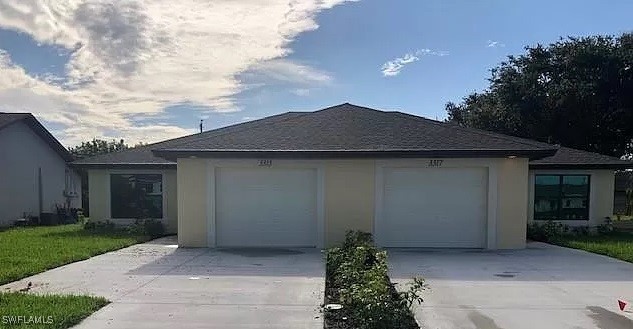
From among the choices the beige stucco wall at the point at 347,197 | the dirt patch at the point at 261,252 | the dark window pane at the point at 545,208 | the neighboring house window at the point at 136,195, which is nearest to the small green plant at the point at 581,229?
the dark window pane at the point at 545,208

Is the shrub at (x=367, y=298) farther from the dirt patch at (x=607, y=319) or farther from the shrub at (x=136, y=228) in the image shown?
the shrub at (x=136, y=228)

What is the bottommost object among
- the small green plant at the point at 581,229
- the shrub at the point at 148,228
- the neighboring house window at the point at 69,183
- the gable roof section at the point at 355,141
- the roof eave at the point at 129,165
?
the small green plant at the point at 581,229

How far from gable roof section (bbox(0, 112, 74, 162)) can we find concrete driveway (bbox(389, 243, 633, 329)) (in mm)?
16398

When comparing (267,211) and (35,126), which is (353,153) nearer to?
(267,211)

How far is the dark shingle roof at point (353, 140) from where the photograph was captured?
448 inches

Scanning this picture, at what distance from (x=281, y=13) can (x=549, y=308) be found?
10.1 m

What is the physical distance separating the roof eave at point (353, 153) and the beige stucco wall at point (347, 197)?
0.30m

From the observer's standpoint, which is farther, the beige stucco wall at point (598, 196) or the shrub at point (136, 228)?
the beige stucco wall at point (598, 196)

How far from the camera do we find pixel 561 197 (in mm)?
15875

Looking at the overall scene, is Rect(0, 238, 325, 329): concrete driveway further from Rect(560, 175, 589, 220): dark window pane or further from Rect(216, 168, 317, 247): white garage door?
Rect(560, 175, 589, 220): dark window pane

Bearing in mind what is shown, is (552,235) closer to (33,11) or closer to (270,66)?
(270,66)

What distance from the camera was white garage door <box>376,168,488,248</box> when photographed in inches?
467

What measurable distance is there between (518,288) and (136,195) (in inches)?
489

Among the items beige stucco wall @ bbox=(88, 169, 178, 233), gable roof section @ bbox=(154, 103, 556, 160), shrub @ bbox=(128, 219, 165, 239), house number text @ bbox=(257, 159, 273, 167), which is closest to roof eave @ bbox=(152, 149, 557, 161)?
gable roof section @ bbox=(154, 103, 556, 160)
